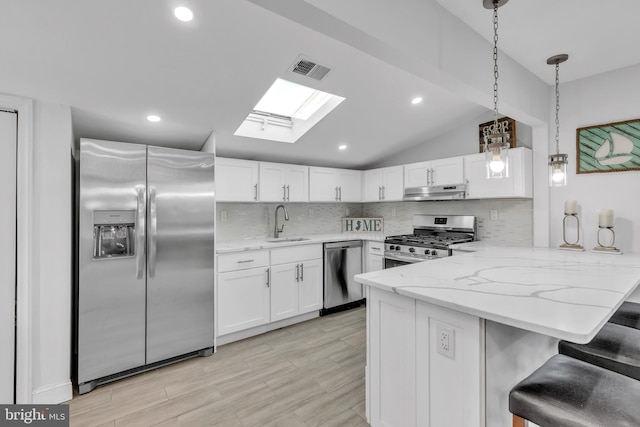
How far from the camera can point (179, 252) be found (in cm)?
263

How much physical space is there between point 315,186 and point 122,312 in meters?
2.57

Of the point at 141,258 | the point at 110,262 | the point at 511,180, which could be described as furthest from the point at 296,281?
the point at 511,180

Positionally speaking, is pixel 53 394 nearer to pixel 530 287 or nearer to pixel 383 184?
pixel 530 287

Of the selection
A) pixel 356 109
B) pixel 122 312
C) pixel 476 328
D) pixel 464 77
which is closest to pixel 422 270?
pixel 476 328

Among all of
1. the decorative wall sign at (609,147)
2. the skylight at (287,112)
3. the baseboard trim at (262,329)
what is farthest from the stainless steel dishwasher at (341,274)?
the decorative wall sign at (609,147)

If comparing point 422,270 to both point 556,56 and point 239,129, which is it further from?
point 239,129

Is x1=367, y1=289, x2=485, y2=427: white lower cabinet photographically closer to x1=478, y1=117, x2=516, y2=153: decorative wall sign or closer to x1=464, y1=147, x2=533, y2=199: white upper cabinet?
x1=464, y1=147, x2=533, y2=199: white upper cabinet

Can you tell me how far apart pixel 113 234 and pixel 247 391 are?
1621 mm

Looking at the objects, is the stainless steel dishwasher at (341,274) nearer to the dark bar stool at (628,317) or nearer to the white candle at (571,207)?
the white candle at (571,207)

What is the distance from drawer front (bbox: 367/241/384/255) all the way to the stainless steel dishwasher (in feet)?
0.45

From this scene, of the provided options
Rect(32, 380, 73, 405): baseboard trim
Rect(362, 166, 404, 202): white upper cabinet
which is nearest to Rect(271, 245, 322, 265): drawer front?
Rect(362, 166, 404, 202): white upper cabinet

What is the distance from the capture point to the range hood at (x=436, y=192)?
344 centimetres

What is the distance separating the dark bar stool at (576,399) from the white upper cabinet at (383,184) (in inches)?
120

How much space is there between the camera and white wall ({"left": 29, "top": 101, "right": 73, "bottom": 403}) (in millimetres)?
2059
